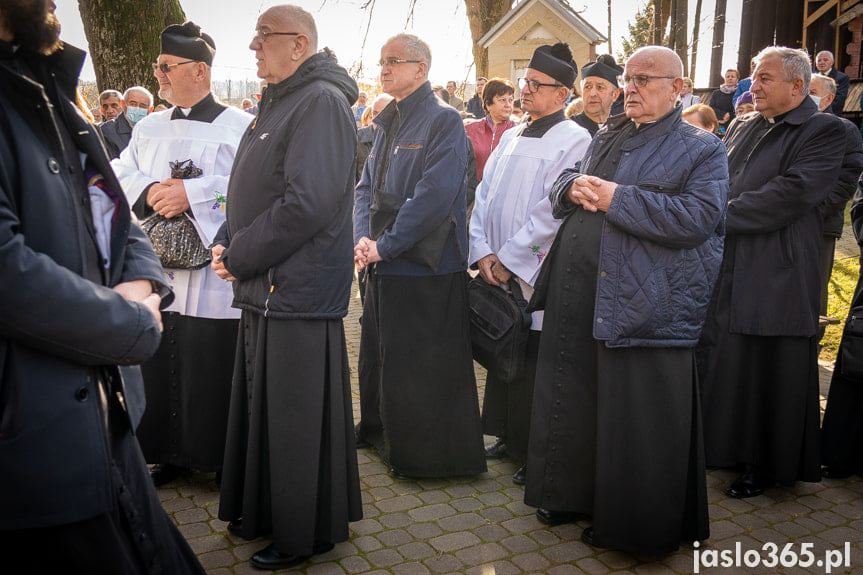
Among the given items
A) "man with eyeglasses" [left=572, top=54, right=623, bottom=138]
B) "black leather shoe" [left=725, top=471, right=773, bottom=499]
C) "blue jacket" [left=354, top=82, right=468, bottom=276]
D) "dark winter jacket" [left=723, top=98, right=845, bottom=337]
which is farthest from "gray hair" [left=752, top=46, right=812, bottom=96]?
"black leather shoe" [left=725, top=471, right=773, bottom=499]

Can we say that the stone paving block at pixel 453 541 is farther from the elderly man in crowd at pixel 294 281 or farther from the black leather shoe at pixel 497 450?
the black leather shoe at pixel 497 450

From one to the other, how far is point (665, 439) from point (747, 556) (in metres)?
0.69

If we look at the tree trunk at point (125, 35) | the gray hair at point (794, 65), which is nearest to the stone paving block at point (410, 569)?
the gray hair at point (794, 65)

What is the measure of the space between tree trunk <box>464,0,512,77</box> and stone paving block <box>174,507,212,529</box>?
665 inches

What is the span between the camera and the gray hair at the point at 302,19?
11.5 ft

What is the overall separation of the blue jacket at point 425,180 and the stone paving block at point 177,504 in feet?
5.21

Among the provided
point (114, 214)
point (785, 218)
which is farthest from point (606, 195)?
point (114, 214)

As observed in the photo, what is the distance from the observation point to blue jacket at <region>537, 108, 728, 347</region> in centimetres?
347

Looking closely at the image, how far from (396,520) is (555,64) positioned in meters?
2.72

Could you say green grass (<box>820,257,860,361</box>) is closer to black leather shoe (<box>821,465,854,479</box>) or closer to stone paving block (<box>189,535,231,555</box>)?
black leather shoe (<box>821,465,854,479</box>)

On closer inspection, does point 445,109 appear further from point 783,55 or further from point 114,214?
point 114,214

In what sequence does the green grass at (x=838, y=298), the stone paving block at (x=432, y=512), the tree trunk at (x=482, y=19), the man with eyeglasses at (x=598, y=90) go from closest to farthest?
1. the stone paving block at (x=432, y=512)
2. the man with eyeglasses at (x=598, y=90)
3. the green grass at (x=838, y=298)
4. the tree trunk at (x=482, y=19)

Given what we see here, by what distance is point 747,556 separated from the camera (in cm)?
373

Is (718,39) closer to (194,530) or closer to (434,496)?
(434,496)
